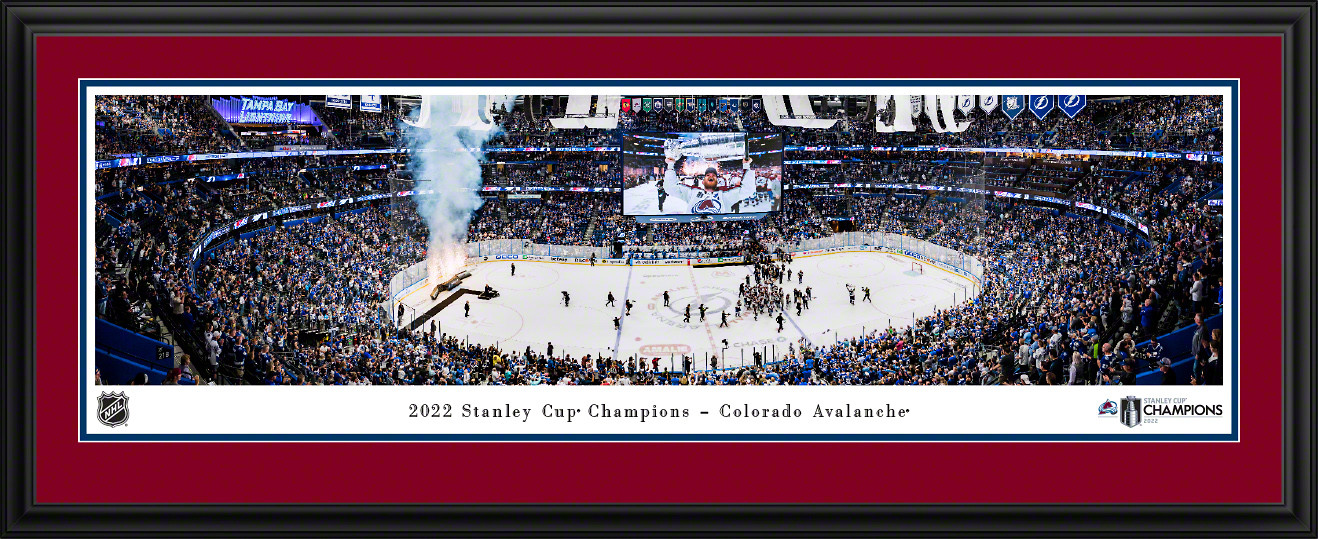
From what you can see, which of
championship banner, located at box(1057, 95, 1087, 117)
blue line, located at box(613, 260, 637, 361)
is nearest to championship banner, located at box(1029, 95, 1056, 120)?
championship banner, located at box(1057, 95, 1087, 117)

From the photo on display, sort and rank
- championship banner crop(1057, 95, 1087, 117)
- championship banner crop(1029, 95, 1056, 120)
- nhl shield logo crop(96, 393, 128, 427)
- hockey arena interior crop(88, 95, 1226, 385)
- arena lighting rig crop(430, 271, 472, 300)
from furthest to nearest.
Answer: arena lighting rig crop(430, 271, 472, 300), hockey arena interior crop(88, 95, 1226, 385), championship banner crop(1029, 95, 1056, 120), championship banner crop(1057, 95, 1087, 117), nhl shield logo crop(96, 393, 128, 427)

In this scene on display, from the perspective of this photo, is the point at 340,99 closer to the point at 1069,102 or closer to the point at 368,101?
the point at 368,101

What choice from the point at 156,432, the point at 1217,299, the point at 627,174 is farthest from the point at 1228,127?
the point at 627,174

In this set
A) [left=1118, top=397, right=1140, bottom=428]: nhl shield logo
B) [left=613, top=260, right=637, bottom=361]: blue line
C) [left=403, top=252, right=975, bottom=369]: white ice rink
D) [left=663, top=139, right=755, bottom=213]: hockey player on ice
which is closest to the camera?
[left=1118, top=397, right=1140, bottom=428]: nhl shield logo

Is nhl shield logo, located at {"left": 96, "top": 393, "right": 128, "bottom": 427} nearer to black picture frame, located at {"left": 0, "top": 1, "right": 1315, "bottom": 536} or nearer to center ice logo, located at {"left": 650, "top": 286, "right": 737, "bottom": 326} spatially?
black picture frame, located at {"left": 0, "top": 1, "right": 1315, "bottom": 536}

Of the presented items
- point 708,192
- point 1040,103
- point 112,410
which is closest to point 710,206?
point 708,192

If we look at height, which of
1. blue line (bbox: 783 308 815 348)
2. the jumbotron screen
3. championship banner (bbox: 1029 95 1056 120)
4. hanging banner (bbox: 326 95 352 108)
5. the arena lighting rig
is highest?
the jumbotron screen

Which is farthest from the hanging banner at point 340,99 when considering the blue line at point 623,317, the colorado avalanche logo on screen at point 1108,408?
the blue line at point 623,317

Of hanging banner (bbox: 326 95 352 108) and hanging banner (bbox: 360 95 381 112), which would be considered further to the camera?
hanging banner (bbox: 360 95 381 112)
